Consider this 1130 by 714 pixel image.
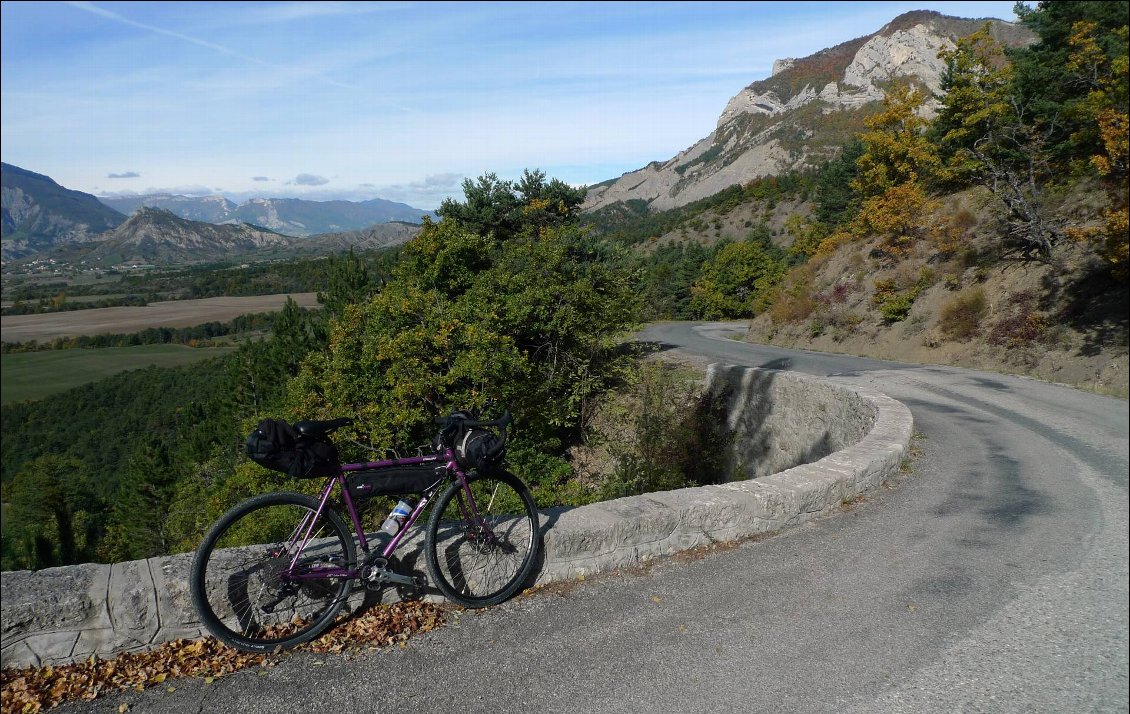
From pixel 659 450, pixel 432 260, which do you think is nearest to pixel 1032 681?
pixel 659 450

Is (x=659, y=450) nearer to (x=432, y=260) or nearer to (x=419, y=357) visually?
(x=419, y=357)

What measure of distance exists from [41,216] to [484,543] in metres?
83.4

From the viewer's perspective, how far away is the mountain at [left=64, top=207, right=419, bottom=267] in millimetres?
51750

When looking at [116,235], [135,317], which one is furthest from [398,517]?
[116,235]

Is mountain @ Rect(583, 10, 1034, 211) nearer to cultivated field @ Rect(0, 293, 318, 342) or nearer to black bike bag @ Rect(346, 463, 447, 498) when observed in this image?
cultivated field @ Rect(0, 293, 318, 342)

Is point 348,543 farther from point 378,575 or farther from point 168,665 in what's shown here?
point 168,665

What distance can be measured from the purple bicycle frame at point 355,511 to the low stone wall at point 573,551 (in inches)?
10.0

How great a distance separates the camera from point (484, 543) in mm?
3641

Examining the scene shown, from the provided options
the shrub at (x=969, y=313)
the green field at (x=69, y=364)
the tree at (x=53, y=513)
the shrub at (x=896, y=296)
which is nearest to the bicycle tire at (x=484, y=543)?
the shrub at (x=969, y=313)

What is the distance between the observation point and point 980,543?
395 cm

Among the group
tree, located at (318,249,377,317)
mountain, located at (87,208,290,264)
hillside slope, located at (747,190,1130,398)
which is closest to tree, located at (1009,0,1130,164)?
hillside slope, located at (747,190,1130,398)

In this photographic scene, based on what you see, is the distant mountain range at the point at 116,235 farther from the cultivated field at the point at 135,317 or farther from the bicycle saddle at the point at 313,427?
the bicycle saddle at the point at 313,427

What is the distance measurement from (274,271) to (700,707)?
4277 cm

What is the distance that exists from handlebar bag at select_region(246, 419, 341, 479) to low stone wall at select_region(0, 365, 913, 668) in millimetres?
769
